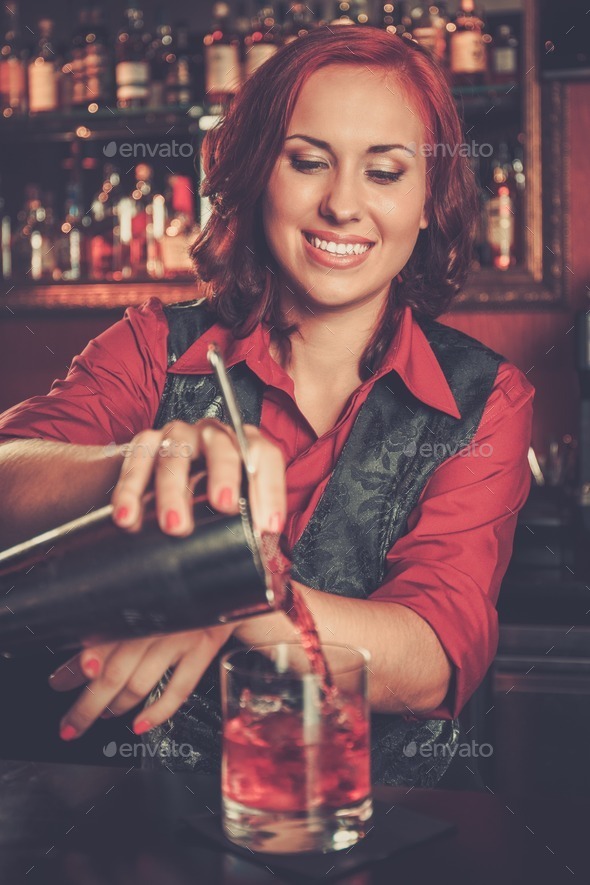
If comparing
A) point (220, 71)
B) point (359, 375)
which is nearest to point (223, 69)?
point (220, 71)

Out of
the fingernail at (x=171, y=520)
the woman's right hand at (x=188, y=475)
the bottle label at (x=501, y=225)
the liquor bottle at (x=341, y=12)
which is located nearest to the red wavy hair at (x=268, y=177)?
the woman's right hand at (x=188, y=475)

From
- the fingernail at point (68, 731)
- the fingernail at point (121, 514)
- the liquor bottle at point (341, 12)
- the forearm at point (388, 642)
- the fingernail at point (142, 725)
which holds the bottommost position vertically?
the forearm at point (388, 642)

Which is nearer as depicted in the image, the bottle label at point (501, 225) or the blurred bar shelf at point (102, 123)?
the bottle label at point (501, 225)

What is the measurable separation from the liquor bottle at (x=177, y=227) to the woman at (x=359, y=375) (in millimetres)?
1077

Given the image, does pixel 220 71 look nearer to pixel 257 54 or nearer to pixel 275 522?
pixel 257 54

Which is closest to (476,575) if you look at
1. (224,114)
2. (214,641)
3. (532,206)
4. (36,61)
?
(214,641)

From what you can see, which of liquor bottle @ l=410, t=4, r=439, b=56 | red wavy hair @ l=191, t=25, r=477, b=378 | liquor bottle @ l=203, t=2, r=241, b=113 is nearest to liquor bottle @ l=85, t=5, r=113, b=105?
liquor bottle @ l=203, t=2, r=241, b=113

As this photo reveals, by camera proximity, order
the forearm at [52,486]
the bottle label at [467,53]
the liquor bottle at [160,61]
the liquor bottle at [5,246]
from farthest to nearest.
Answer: the liquor bottle at [5,246] < the liquor bottle at [160,61] < the bottle label at [467,53] < the forearm at [52,486]

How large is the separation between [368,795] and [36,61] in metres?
2.54

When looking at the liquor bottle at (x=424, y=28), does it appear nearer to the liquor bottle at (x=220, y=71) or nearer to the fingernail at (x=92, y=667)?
the liquor bottle at (x=220, y=71)

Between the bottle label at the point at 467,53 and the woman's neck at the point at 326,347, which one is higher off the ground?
the bottle label at the point at 467,53

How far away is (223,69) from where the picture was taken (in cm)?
267

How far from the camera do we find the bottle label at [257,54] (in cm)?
261

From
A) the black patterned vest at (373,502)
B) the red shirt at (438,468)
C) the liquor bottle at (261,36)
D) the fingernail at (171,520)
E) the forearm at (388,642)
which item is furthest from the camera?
the liquor bottle at (261,36)
